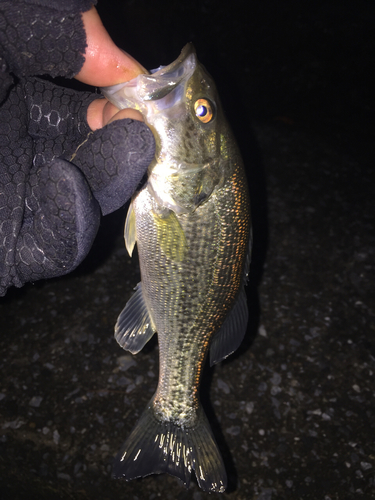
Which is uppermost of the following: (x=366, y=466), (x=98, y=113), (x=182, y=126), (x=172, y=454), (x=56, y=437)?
(x=182, y=126)

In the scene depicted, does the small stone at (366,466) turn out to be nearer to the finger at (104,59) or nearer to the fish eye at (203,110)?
the fish eye at (203,110)

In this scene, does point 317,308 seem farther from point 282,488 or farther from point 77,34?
point 77,34

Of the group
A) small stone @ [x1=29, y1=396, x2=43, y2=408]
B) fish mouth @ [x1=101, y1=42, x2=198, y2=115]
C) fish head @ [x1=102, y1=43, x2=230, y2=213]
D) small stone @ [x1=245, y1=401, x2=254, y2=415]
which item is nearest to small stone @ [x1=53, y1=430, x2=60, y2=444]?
small stone @ [x1=29, y1=396, x2=43, y2=408]

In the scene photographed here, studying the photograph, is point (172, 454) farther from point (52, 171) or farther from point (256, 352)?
point (52, 171)

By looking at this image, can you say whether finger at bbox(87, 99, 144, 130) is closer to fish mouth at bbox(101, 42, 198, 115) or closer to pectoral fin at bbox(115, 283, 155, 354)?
fish mouth at bbox(101, 42, 198, 115)

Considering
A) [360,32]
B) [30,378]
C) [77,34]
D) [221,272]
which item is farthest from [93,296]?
[360,32]

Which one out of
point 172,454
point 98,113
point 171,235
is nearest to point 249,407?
point 172,454

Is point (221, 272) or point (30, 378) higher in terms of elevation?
point (221, 272)
